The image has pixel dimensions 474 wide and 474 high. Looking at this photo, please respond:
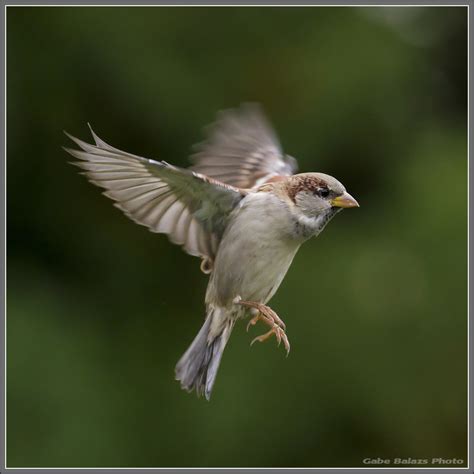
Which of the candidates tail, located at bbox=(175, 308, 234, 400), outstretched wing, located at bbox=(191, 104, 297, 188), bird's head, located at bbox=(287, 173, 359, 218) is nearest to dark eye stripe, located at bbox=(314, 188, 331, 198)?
bird's head, located at bbox=(287, 173, 359, 218)

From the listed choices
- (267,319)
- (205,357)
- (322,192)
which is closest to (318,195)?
(322,192)

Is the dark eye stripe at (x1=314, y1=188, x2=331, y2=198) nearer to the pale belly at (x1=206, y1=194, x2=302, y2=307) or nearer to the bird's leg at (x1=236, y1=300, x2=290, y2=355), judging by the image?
the pale belly at (x1=206, y1=194, x2=302, y2=307)

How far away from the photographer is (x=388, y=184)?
446 centimetres

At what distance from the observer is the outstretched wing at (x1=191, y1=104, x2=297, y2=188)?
8.64 ft

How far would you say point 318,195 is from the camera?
2.01 metres

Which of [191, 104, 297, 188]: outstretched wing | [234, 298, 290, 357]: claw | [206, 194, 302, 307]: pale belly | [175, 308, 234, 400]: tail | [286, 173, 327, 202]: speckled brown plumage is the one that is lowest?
[175, 308, 234, 400]: tail

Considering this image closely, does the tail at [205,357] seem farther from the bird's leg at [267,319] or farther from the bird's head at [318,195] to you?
the bird's head at [318,195]

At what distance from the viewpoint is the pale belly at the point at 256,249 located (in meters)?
2.06

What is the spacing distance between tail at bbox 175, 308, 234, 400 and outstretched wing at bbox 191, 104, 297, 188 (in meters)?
0.52

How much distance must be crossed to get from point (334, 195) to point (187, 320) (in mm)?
2317

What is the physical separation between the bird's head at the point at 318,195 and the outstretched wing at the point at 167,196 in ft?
0.53

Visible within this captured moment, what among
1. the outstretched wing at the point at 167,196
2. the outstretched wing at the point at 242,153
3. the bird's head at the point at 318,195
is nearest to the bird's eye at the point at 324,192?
the bird's head at the point at 318,195

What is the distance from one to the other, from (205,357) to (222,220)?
15.7 inches

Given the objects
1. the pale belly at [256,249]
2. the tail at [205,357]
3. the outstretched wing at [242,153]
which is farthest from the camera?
the outstretched wing at [242,153]
